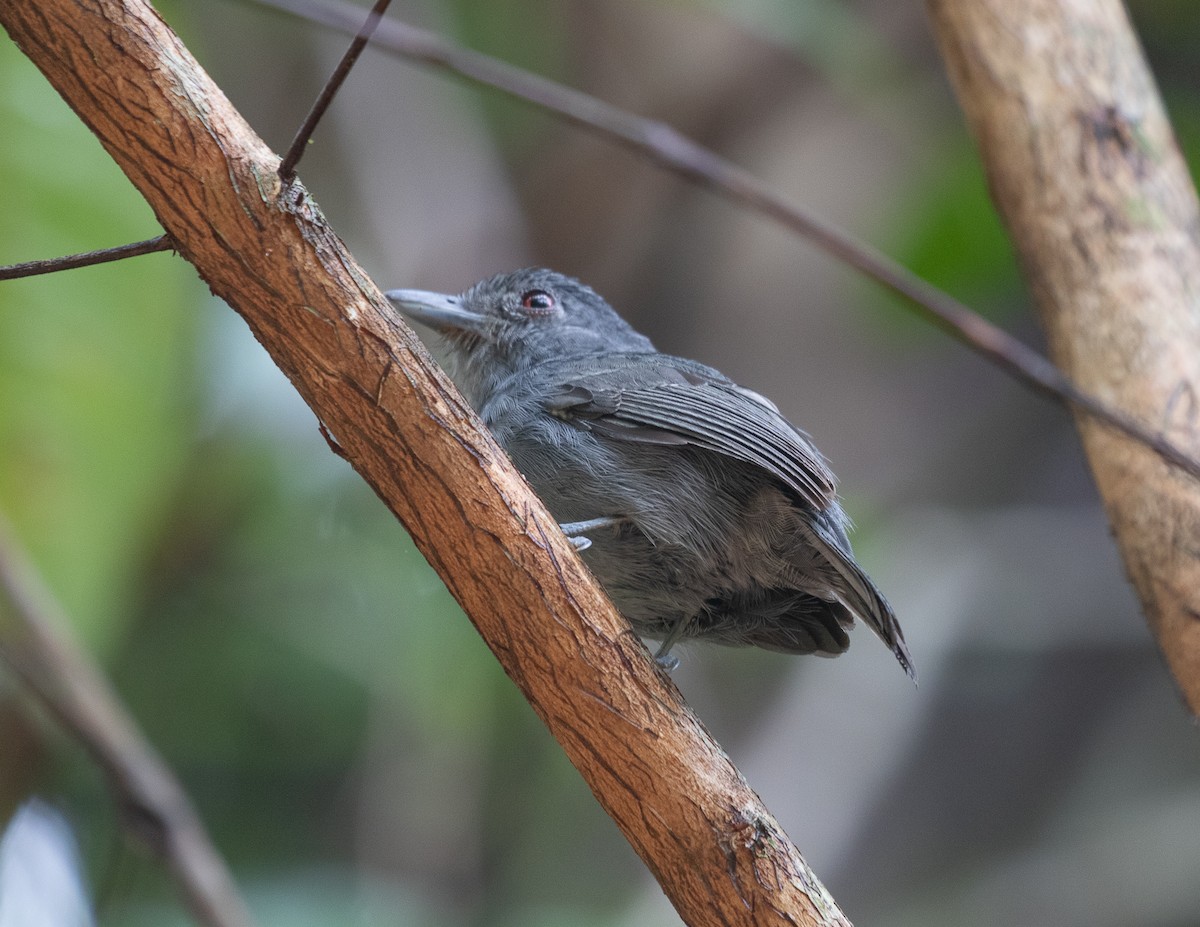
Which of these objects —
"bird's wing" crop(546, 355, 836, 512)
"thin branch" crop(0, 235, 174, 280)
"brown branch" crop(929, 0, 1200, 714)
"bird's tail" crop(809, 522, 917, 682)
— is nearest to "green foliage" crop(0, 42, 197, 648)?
"bird's wing" crop(546, 355, 836, 512)

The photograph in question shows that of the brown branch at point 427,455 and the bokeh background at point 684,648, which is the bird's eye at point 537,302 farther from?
the brown branch at point 427,455

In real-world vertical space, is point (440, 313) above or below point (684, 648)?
above

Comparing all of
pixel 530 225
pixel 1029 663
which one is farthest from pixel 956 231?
pixel 1029 663

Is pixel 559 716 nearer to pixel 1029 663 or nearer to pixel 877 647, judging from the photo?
pixel 877 647

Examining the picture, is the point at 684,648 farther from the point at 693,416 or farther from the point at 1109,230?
the point at 1109,230

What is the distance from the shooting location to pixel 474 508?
6.88 ft

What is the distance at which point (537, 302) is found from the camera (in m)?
3.82

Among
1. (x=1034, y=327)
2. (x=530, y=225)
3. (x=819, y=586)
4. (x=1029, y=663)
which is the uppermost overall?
(x=1034, y=327)

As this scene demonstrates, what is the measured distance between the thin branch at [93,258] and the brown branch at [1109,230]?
230 centimetres

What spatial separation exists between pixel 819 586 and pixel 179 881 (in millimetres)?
1674

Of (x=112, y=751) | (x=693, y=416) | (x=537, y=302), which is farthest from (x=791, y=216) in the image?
(x=112, y=751)

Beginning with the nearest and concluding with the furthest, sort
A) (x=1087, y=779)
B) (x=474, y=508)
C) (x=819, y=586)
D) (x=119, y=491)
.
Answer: (x=474, y=508) → (x=819, y=586) → (x=119, y=491) → (x=1087, y=779)

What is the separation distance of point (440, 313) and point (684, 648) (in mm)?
1220

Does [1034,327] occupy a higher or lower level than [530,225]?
higher
